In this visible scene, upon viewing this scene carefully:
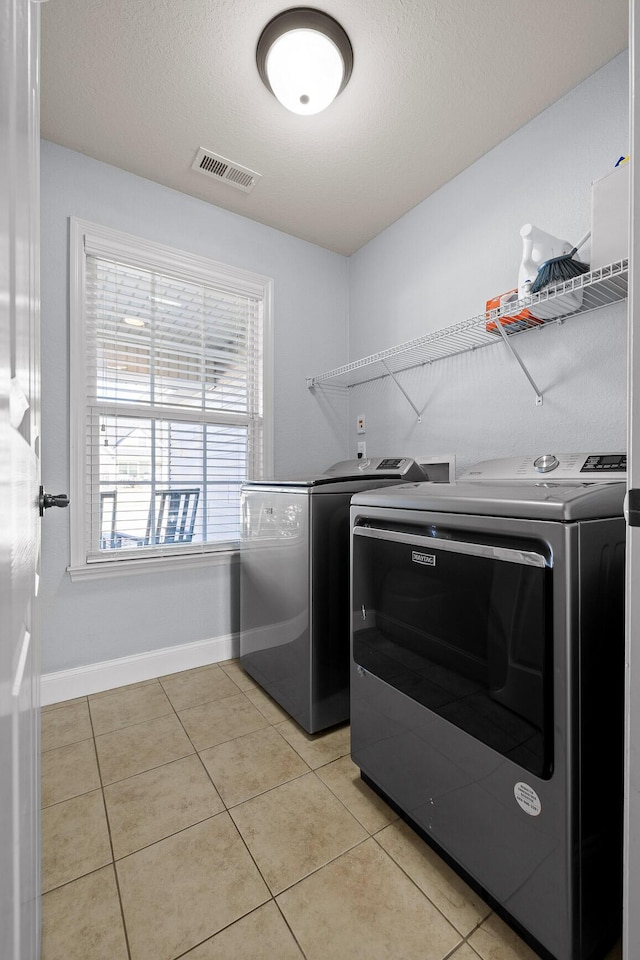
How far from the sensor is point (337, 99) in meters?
1.77

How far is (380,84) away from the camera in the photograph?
67.4 inches

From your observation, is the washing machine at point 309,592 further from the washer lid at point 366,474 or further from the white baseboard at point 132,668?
the white baseboard at point 132,668

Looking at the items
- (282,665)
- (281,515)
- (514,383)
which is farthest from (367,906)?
(514,383)

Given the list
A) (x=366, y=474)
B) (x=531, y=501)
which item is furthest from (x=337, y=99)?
(x=531, y=501)

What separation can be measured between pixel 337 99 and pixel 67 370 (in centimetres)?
166

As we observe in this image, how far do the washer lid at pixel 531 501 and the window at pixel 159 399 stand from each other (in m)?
1.52

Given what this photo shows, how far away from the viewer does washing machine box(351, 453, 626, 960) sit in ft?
2.82

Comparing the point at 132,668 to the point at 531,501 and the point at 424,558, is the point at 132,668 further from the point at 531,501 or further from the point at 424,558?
the point at 531,501

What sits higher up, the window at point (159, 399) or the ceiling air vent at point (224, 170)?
the ceiling air vent at point (224, 170)

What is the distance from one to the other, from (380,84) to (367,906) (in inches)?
106

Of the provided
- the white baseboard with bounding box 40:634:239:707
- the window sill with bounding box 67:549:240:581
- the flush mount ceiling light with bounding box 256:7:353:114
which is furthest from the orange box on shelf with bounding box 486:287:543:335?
the white baseboard with bounding box 40:634:239:707

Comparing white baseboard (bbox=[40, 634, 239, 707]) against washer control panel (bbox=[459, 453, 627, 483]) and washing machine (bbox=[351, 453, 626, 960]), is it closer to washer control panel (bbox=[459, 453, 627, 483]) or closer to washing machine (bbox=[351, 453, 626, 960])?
washing machine (bbox=[351, 453, 626, 960])

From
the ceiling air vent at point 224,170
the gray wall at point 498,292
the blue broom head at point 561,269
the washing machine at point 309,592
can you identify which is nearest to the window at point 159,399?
the ceiling air vent at point 224,170

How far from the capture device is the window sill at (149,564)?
207cm
